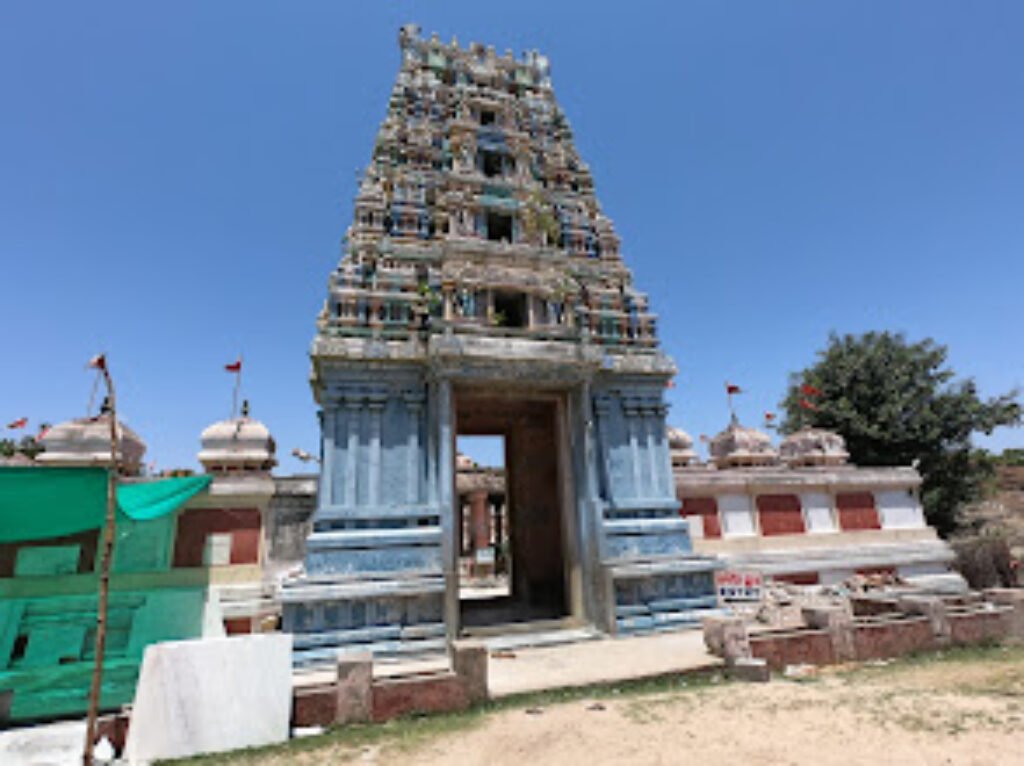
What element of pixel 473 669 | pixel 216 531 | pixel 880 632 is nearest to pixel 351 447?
pixel 216 531

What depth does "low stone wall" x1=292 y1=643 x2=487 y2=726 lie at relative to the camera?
733cm

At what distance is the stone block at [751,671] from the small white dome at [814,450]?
646 inches

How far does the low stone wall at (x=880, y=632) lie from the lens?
923 cm

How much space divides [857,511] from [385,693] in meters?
19.6

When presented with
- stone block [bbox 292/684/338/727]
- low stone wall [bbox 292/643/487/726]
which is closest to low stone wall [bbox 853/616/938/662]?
low stone wall [bbox 292/643/487/726]

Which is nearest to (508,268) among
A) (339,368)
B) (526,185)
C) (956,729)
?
(526,185)

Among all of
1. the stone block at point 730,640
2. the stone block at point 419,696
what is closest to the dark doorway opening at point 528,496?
the stone block at point 730,640

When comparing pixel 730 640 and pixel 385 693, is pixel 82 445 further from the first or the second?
pixel 730 640

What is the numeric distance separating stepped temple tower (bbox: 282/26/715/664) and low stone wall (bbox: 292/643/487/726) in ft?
10.6

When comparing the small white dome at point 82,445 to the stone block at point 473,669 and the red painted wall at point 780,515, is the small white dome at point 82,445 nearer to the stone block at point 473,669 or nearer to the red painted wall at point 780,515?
the stone block at point 473,669

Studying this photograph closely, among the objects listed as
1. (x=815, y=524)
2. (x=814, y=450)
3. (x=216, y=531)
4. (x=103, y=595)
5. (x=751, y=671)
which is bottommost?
(x=751, y=671)

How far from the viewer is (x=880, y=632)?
9.84 m

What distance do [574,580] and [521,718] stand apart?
6.02 metres

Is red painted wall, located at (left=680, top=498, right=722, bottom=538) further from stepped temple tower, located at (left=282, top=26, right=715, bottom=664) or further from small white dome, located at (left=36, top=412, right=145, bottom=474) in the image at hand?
small white dome, located at (left=36, top=412, right=145, bottom=474)
